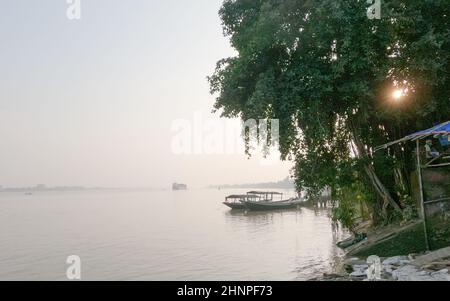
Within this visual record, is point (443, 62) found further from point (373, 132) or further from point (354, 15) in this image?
point (373, 132)

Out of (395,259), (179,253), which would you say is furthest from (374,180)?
(179,253)

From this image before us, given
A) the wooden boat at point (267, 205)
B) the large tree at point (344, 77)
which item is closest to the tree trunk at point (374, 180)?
the large tree at point (344, 77)

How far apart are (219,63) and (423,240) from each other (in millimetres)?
10516

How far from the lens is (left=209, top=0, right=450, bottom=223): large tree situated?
12.8m

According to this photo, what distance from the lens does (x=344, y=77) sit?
14.2 metres

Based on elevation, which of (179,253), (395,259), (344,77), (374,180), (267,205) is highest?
(344,77)

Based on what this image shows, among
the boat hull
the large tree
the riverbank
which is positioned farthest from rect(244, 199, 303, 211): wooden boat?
the riverbank

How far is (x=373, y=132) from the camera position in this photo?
1647 cm

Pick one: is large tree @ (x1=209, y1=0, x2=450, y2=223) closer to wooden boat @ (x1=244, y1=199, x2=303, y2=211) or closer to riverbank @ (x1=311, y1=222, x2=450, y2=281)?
riverbank @ (x1=311, y1=222, x2=450, y2=281)

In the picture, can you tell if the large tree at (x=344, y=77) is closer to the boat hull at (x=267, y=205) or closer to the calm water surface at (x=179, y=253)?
the calm water surface at (x=179, y=253)

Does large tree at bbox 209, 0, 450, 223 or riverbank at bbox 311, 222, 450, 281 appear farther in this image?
large tree at bbox 209, 0, 450, 223

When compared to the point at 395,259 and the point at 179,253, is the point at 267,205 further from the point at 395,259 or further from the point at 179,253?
the point at 395,259

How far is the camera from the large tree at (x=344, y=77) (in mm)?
12750
